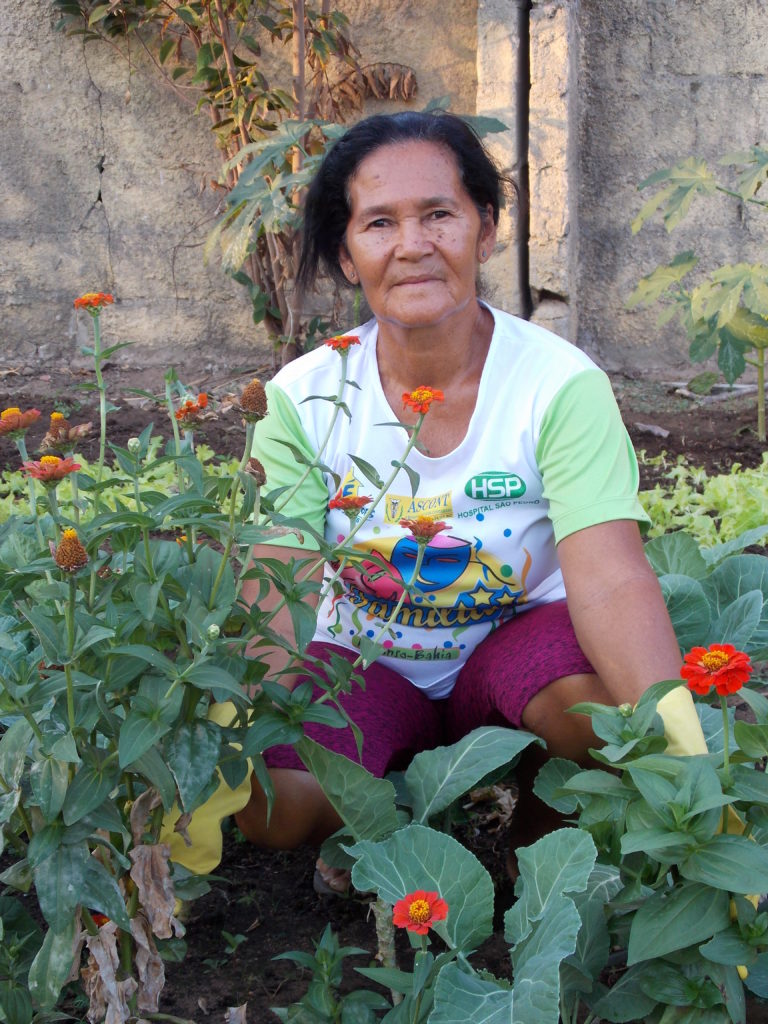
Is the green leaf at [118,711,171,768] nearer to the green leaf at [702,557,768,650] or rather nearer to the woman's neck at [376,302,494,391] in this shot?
the woman's neck at [376,302,494,391]

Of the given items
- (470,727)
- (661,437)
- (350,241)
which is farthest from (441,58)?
(470,727)

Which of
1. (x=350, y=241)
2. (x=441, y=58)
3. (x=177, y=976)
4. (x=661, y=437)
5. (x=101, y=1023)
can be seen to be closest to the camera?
(x=101, y=1023)

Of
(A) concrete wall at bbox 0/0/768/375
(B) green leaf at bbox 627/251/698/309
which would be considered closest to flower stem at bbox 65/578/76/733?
(B) green leaf at bbox 627/251/698/309

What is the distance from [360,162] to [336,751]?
3.55 feet

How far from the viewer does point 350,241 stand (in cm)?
220

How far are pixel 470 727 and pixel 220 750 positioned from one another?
0.77 meters

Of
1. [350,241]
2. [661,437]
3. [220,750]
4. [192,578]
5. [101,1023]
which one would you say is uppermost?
[350,241]

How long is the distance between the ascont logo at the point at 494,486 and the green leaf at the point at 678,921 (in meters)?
0.88

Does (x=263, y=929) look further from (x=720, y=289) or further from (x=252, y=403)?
(x=720, y=289)

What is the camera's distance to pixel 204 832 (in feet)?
5.84

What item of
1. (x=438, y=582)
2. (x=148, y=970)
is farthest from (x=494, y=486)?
(x=148, y=970)

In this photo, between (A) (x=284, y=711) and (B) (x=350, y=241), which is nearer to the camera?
(A) (x=284, y=711)

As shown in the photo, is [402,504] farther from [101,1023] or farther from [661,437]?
[661,437]

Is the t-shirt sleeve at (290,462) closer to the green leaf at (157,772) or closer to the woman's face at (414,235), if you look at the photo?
the woman's face at (414,235)
